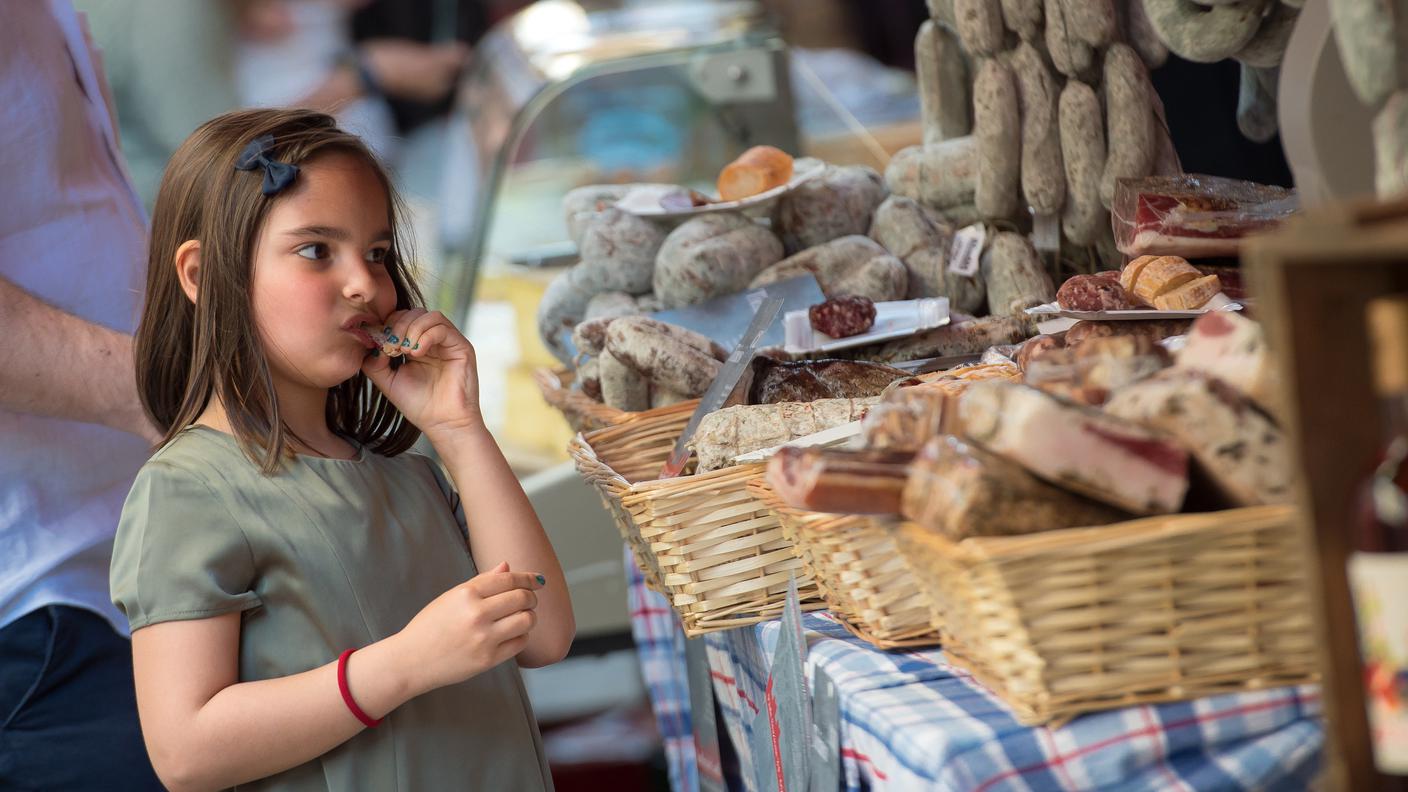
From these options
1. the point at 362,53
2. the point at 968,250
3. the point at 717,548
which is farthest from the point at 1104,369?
the point at 362,53

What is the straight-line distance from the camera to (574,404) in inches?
86.0

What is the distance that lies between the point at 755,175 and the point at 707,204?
10 centimetres

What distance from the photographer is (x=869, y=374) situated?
1.76 m

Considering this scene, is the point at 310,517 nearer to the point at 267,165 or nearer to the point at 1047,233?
the point at 267,165

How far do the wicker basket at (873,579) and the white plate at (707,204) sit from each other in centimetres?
120

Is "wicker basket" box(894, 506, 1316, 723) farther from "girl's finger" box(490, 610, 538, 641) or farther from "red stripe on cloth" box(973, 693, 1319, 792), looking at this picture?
"girl's finger" box(490, 610, 538, 641)

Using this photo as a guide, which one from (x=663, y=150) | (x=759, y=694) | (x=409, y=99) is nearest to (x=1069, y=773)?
(x=759, y=694)

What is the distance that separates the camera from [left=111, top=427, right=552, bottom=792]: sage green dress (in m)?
1.33

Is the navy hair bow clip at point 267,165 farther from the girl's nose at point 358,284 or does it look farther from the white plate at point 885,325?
the white plate at point 885,325

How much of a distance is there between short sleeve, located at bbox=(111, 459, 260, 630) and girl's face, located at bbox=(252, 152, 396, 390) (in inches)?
7.1

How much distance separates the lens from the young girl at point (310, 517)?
1.30 metres

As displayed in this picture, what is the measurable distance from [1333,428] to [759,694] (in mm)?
976

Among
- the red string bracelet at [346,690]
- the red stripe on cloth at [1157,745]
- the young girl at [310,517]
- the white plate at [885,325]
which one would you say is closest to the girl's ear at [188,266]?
the young girl at [310,517]

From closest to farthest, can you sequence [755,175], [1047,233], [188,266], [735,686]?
[188,266], [735,686], [1047,233], [755,175]
